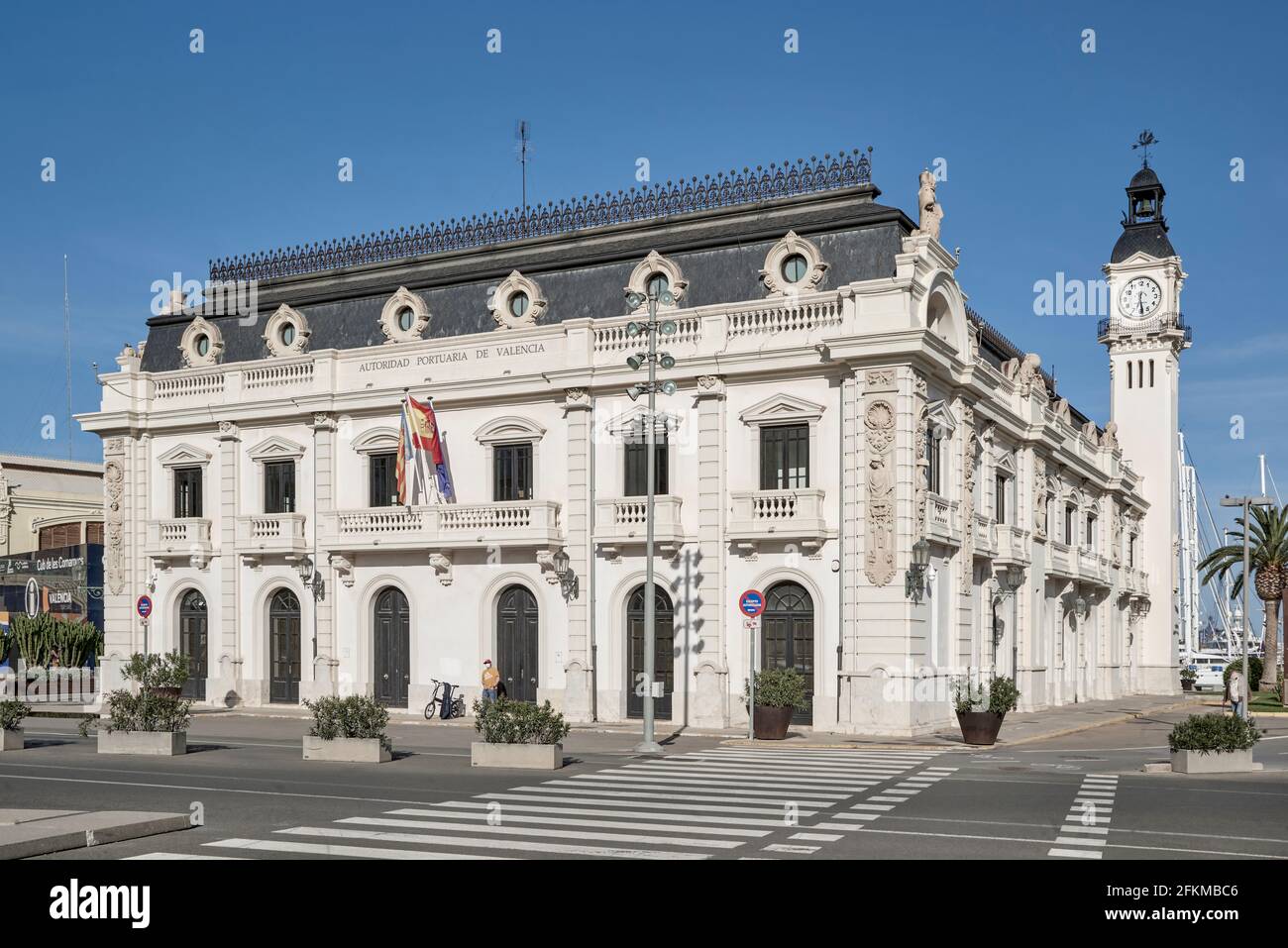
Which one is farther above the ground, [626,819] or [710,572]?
[710,572]

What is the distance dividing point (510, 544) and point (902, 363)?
11547 millimetres

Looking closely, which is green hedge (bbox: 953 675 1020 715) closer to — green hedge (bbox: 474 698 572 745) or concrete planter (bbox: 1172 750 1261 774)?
concrete planter (bbox: 1172 750 1261 774)

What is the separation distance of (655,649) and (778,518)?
4.73m

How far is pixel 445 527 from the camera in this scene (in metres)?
37.5

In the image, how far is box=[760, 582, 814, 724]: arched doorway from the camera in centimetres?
3316

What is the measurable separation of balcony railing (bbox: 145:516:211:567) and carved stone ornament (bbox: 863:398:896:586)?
70.3 ft

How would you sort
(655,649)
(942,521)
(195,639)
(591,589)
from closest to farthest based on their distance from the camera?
1. (942,521)
2. (655,649)
3. (591,589)
4. (195,639)

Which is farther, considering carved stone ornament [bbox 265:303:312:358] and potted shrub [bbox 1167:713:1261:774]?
carved stone ornament [bbox 265:303:312:358]

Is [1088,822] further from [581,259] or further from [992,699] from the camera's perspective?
[581,259]

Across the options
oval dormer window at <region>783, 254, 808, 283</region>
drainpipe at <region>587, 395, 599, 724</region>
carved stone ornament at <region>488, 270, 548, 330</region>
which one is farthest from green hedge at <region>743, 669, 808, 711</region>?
carved stone ornament at <region>488, 270, 548, 330</region>

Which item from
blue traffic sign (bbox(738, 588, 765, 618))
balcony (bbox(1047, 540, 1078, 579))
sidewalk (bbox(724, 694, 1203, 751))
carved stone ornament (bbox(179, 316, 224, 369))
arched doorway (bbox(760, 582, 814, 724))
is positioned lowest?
sidewalk (bbox(724, 694, 1203, 751))

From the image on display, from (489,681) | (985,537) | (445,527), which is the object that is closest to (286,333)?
(445,527)

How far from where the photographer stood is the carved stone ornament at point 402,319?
39688 millimetres
